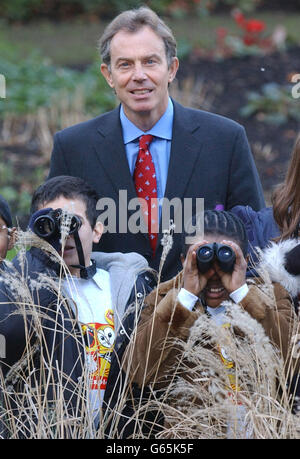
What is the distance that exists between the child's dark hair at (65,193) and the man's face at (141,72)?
0.58 metres

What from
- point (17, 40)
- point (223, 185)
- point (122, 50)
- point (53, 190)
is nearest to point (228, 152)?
point (223, 185)

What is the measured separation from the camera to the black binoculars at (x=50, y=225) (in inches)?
131

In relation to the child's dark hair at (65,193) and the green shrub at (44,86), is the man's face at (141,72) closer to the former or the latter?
the child's dark hair at (65,193)

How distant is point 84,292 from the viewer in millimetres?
3463

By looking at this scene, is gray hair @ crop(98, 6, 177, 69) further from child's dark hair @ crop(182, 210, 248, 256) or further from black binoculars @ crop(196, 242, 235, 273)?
black binoculars @ crop(196, 242, 235, 273)

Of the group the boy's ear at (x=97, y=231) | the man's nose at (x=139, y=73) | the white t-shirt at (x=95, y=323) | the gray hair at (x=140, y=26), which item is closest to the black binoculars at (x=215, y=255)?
the white t-shirt at (x=95, y=323)

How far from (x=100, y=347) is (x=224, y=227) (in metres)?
0.65

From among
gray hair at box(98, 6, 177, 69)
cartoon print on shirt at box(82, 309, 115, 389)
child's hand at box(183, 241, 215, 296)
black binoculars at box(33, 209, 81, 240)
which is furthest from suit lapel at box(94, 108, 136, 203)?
child's hand at box(183, 241, 215, 296)

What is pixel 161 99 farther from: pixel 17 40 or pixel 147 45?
pixel 17 40

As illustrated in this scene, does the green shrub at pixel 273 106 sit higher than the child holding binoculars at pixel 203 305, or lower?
higher

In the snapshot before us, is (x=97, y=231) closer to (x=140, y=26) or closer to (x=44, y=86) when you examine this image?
(x=140, y=26)

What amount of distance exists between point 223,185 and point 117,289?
41.4 inches

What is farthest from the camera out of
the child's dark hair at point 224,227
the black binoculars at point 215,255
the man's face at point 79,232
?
the man's face at point 79,232

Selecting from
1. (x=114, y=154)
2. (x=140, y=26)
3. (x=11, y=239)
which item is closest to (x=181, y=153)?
(x=114, y=154)
